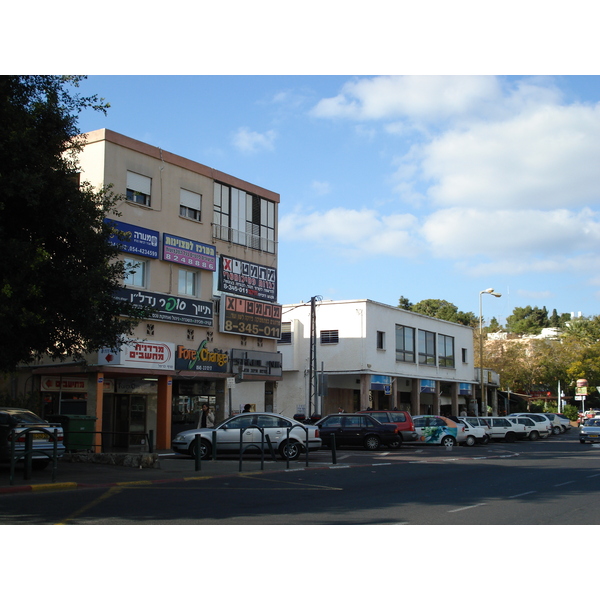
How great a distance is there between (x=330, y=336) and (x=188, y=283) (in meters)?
15.4

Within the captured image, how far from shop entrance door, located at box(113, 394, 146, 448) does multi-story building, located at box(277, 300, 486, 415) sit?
12.5 m

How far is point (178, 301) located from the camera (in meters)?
28.6

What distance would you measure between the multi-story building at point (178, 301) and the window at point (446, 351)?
69.1 feet

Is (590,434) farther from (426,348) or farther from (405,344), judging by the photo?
(426,348)

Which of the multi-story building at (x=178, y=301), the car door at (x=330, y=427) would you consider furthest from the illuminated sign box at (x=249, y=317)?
the car door at (x=330, y=427)

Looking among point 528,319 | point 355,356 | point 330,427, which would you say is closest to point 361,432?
point 330,427

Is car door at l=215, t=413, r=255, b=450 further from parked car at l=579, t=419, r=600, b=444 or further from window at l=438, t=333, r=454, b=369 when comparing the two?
window at l=438, t=333, r=454, b=369

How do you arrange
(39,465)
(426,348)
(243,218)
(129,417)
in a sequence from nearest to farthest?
(39,465)
(129,417)
(243,218)
(426,348)

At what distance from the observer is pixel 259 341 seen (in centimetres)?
3319

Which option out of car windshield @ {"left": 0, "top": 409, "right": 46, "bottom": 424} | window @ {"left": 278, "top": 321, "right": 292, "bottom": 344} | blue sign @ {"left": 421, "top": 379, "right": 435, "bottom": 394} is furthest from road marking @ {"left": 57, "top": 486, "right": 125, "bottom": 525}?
blue sign @ {"left": 421, "top": 379, "right": 435, "bottom": 394}

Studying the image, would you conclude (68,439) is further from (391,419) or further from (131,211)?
(391,419)

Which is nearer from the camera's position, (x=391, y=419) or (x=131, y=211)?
(x=131, y=211)

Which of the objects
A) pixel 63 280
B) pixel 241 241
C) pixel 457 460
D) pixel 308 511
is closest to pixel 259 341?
pixel 241 241

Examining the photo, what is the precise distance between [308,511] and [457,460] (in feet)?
44.2
